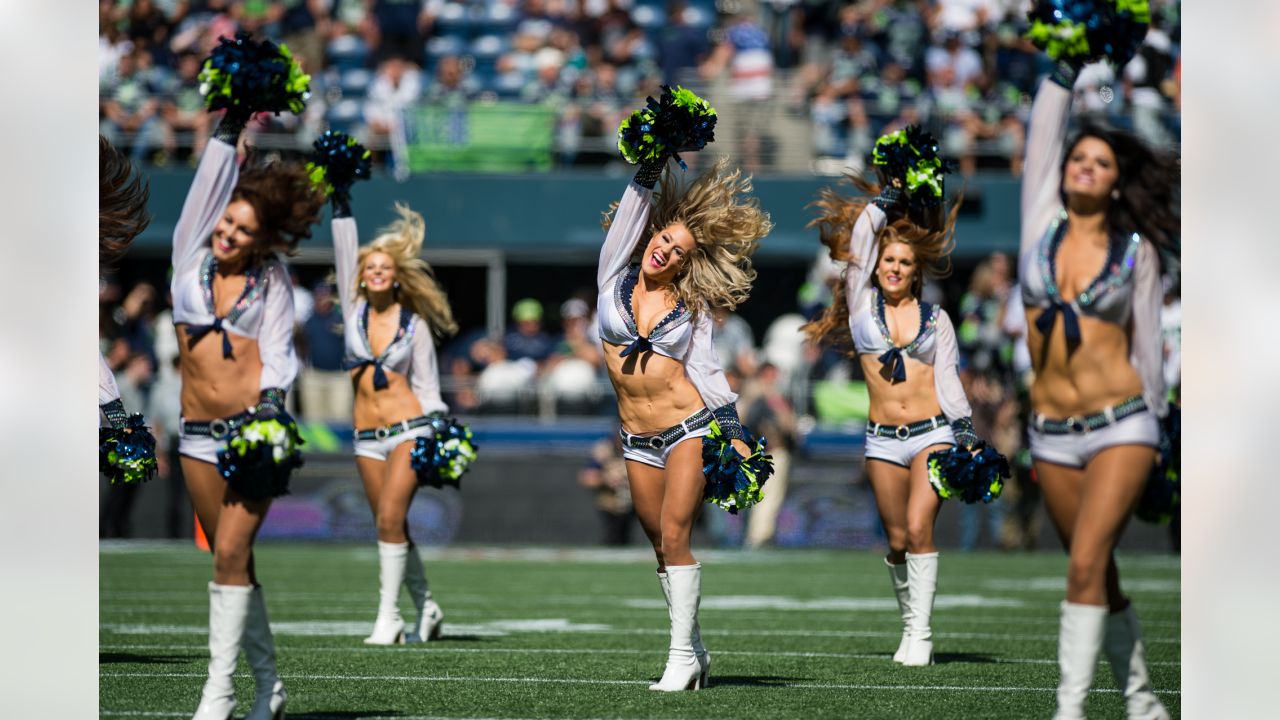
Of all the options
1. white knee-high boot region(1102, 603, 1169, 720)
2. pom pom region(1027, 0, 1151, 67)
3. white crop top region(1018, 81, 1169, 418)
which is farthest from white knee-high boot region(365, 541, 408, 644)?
pom pom region(1027, 0, 1151, 67)

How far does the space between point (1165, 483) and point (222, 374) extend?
3095 mm

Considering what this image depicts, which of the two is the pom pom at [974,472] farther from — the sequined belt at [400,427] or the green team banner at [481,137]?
the green team banner at [481,137]

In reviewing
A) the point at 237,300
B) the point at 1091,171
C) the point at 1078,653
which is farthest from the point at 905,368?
the point at 237,300

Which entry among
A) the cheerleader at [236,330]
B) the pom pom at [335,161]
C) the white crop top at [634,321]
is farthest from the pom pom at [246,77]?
the pom pom at [335,161]

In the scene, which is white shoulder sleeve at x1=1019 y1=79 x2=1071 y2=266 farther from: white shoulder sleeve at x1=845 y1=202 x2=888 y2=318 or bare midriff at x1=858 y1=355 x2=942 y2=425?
bare midriff at x1=858 y1=355 x2=942 y2=425

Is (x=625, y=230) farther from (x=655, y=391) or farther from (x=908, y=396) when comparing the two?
(x=908, y=396)

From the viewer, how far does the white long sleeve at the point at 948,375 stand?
26.5 ft

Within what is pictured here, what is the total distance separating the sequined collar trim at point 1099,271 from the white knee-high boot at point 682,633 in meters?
2.05

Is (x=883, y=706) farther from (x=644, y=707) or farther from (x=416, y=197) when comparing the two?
(x=416, y=197)

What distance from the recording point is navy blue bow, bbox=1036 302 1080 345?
17.3 ft

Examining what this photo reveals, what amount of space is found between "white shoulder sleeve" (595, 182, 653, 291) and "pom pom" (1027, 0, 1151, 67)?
6.73 ft

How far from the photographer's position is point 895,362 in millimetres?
8188
